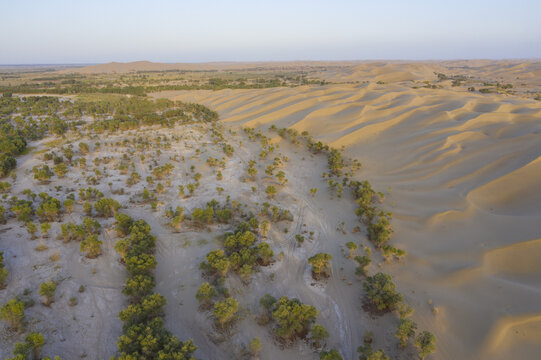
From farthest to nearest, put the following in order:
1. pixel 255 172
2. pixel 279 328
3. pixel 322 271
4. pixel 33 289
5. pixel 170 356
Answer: pixel 255 172
pixel 322 271
pixel 33 289
pixel 279 328
pixel 170 356

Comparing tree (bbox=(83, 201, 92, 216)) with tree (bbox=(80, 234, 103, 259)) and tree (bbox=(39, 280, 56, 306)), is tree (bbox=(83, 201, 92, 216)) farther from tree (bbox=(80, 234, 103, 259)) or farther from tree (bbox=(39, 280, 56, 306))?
tree (bbox=(39, 280, 56, 306))

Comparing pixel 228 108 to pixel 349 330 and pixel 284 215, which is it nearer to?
pixel 284 215

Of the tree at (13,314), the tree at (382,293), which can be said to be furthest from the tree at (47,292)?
the tree at (382,293)

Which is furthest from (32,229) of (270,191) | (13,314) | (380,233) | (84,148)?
(380,233)

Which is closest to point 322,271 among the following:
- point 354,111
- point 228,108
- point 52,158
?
point 52,158

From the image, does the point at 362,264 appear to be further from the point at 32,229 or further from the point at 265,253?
the point at 32,229
